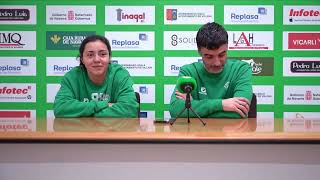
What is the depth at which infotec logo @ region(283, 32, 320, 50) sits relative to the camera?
3896 millimetres

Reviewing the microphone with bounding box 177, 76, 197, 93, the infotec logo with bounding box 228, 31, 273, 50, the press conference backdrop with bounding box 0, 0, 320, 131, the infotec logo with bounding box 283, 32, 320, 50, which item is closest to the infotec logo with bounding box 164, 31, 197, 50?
the press conference backdrop with bounding box 0, 0, 320, 131

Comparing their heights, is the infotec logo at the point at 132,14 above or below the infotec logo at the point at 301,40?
Result: above

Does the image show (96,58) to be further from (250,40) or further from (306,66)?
(306,66)

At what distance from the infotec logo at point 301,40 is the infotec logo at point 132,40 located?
1358mm

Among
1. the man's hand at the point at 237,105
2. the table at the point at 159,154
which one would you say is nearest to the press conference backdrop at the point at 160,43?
the man's hand at the point at 237,105

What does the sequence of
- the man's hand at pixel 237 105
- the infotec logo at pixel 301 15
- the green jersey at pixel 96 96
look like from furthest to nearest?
1. the infotec logo at pixel 301 15
2. the green jersey at pixel 96 96
3. the man's hand at pixel 237 105

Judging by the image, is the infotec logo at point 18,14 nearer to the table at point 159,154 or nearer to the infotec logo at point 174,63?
the infotec logo at point 174,63

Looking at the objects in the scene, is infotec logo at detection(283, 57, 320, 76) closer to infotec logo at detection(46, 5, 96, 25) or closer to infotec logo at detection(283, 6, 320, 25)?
infotec logo at detection(283, 6, 320, 25)

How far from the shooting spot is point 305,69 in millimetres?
3920

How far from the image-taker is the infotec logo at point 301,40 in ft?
12.8

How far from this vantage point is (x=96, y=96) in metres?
2.76

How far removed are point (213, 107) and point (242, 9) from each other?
1899mm

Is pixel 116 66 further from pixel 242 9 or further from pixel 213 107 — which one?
pixel 242 9

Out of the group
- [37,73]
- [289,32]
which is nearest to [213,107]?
[289,32]
